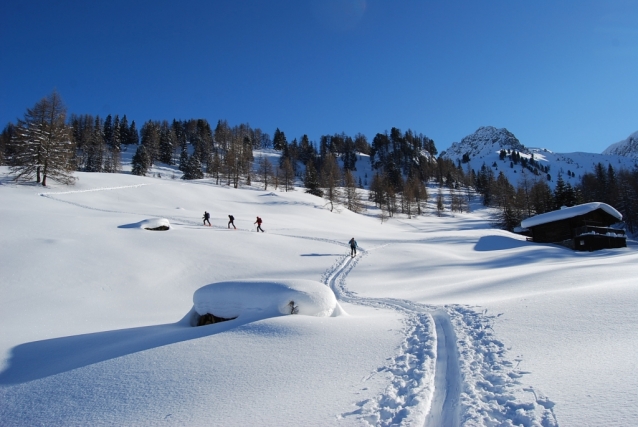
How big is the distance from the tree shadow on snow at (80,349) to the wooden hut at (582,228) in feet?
127

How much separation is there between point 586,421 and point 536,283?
35.8ft

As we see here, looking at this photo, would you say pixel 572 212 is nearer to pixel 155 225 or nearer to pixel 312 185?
pixel 155 225

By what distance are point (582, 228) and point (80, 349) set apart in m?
41.3

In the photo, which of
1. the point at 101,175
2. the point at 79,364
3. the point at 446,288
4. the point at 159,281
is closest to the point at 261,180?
the point at 101,175

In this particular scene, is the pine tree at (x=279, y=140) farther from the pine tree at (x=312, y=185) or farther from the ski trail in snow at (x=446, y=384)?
the ski trail in snow at (x=446, y=384)

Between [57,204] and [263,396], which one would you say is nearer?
[263,396]

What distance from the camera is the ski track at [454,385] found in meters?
4.14

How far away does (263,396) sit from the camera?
469cm

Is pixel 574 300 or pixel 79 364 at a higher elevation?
pixel 574 300

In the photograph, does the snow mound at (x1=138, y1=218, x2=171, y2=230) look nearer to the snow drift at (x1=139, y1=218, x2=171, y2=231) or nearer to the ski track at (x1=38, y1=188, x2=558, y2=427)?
the snow drift at (x1=139, y1=218, x2=171, y2=231)

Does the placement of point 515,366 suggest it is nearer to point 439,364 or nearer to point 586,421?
point 439,364

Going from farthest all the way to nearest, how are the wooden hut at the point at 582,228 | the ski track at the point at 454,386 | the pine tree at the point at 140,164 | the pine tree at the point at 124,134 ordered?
the pine tree at the point at 124,134
the pine tree at the point at 140,164
the wooden hut at the point at 582,228
the ski track at the point at 454,386

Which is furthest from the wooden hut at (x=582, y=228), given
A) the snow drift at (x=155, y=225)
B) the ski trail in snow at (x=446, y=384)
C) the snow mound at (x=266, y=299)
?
the snow drift at (x=155, y=225)

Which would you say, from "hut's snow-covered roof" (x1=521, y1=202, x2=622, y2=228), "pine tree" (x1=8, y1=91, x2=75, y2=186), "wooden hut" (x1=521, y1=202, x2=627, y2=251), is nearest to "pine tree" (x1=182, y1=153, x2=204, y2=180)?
"pine tree" (x1=8, y1=91, x2=75, y2=186)
